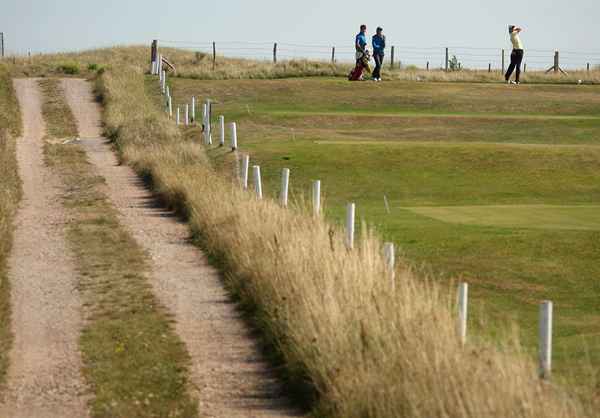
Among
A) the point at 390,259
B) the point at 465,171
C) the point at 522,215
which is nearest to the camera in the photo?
the point at 390,259

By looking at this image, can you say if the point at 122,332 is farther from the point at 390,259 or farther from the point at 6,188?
the point at 6,188

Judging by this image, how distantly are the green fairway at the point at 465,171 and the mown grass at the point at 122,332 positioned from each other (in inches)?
106

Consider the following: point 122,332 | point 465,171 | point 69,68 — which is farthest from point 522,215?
point 69,68

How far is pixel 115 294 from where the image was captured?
15500 millimetres

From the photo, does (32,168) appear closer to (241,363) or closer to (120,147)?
(120,147)

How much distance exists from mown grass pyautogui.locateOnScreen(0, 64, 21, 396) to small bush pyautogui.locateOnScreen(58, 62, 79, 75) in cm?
472

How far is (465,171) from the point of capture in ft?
105

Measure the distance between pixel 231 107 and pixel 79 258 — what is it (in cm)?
3064

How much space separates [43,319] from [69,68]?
4923cm

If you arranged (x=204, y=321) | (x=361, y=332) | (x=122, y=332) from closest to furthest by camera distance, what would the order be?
(x=361, y=332), (x=122, y=332), (x=204, y=321)

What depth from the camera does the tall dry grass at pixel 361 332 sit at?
26.4 ft

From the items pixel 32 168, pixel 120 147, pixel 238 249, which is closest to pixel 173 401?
pixel 238 249

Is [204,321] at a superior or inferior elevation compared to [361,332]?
inferior

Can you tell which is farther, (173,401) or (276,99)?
(276,99)
